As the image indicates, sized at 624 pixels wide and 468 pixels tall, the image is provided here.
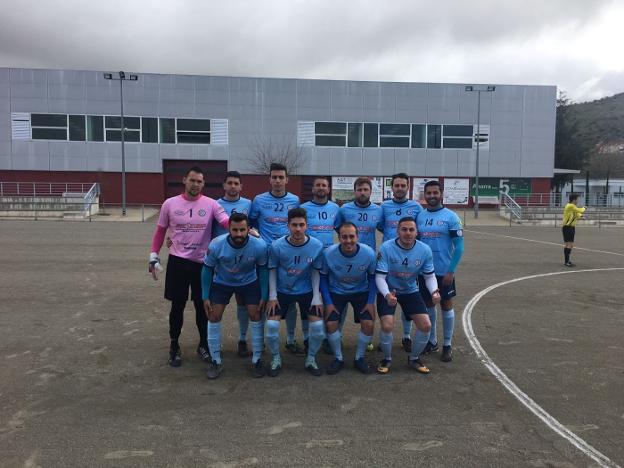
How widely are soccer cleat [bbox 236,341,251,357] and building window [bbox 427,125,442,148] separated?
34415 mm

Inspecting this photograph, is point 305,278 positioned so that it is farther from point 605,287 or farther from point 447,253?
point 605,287

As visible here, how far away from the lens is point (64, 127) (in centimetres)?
3503

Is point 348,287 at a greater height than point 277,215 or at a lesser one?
lesser

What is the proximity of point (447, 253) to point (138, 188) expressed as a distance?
34.5m

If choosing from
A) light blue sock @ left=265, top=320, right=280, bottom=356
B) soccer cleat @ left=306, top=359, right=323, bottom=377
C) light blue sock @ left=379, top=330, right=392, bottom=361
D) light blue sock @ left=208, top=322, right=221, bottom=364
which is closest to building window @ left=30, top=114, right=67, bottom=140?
light blue sock @ left=208, top=322, right=221, bottom=364

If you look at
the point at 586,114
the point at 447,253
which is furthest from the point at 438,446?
the point at 586,114

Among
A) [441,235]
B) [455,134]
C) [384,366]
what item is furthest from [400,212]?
[455,134]

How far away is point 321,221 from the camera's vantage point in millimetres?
5602

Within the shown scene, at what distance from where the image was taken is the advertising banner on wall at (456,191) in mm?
38000

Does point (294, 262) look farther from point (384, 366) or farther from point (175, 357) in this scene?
point (175, 357)

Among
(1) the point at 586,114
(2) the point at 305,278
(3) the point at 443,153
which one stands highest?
(1) the point at 586,114

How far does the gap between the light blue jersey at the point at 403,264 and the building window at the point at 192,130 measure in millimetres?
33042

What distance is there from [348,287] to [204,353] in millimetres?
1785

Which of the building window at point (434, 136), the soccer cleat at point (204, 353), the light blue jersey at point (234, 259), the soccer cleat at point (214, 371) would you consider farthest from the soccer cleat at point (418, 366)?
the building window at point (434, 136)
